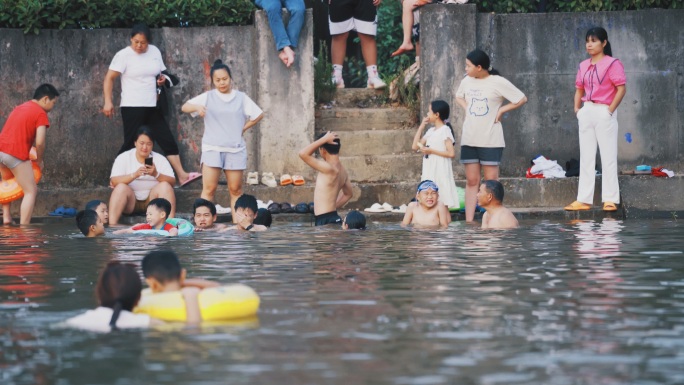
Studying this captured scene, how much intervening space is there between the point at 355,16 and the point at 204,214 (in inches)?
190

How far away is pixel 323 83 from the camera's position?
62.1ft

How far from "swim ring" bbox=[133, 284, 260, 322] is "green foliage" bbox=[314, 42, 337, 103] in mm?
10467

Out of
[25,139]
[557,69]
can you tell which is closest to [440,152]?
[557,69]

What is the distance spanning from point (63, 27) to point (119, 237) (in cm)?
436

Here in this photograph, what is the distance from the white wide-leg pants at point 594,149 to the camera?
651 inches

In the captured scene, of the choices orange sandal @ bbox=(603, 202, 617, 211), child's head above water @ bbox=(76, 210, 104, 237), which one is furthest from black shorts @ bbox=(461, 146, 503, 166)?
child's head above water @ bbox=(76, 210, 104, 237)

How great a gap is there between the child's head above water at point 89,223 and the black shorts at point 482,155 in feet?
14.7

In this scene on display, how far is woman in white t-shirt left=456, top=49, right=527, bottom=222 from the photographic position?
16.3 m

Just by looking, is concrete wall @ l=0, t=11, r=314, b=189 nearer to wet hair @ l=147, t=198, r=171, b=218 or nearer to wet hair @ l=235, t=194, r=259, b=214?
wet hair @ l=235, t=194, r=259, b=214

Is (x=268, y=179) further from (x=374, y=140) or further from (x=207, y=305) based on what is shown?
(x=207, y=305)

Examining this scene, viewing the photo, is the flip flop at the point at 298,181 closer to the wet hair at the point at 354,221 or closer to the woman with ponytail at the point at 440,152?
the woman with ponytail at the point at 440,152

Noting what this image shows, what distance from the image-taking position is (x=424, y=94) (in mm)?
17984

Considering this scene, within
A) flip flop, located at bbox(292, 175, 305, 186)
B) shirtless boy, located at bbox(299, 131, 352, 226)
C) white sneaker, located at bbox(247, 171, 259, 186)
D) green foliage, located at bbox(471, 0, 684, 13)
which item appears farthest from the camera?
green foliage, located at bbox(471, 0, 684, 13)

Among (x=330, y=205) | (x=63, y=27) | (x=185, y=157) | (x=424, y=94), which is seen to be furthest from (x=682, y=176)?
(x=63, y=27)
